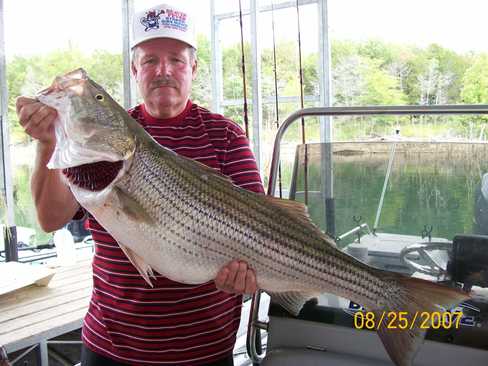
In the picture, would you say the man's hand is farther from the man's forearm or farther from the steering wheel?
the steering wheel

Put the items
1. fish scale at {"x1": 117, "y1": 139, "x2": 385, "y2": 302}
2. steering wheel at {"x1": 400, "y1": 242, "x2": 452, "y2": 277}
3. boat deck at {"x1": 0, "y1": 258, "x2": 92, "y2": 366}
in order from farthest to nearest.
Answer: boat deck at {"x1": 0, "y1": 258, "x2": 92, "y2": 366}, steering wheel at {"x1": 400, "y1": 242, "x2": 452, "y2": 277}, fish scale at {"x1": 117, "y1": 139, "x2": 385, "y2": 302}

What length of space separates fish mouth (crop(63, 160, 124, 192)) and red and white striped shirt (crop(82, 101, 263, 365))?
429mm

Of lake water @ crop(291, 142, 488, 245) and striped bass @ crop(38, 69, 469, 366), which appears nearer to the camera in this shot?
striped bass @ crop(38, 69, 469, 366)

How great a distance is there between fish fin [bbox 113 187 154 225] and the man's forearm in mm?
261

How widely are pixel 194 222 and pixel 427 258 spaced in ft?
3.77

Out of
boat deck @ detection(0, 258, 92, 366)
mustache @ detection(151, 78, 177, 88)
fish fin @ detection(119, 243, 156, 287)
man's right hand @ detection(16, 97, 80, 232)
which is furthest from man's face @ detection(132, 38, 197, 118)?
boat deck @ detection(0, 258, 92, 366)

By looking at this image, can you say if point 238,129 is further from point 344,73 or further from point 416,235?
point 344,73

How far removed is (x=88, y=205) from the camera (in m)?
1.73

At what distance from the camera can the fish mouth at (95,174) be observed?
1729mm

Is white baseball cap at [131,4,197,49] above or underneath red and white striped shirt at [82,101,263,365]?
above

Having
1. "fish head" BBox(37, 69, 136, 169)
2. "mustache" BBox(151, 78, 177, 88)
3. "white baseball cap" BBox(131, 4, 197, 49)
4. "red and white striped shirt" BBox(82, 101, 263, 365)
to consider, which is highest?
"white baseball cap" BBox(131, 4, 197, 49)

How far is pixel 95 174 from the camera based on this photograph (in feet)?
5.69

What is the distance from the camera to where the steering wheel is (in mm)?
2289

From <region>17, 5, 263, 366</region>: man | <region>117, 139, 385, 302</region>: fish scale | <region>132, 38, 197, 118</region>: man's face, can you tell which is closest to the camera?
<region>117, 139, 385, 302</region>: fish scale
